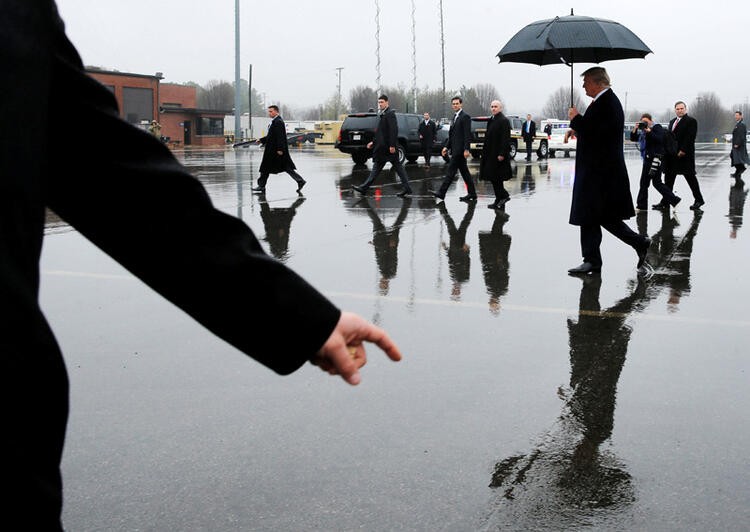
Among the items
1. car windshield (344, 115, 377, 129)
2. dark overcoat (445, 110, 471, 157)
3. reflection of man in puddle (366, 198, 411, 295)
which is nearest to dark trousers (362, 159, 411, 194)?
dark overcoat (445, 110, 471, 157)

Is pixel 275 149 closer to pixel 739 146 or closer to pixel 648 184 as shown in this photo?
pixel 648 184

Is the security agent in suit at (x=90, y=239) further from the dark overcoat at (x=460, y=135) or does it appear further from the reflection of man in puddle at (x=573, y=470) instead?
the dark overcoat at (x=460, y=135)

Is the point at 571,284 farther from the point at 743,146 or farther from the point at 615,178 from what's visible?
the point at 743,146

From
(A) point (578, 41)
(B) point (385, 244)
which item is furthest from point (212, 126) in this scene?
(A) point (578, 41)

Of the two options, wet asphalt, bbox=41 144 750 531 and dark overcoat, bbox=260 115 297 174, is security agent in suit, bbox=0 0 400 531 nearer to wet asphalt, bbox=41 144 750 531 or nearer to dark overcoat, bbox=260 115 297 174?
wet asphalt, bbox=41 144 750 531

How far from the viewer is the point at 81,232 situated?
1.45 m

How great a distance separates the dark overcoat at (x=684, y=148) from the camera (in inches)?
549

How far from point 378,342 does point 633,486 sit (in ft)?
7.47

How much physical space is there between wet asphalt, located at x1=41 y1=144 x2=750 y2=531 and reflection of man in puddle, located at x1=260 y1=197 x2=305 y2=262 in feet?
3.14

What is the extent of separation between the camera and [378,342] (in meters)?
1.67

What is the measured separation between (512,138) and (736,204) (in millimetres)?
20249

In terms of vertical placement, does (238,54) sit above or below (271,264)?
above

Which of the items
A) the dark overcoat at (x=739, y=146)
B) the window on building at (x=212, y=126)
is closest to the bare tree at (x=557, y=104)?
the window on building at (x=212, y=126)

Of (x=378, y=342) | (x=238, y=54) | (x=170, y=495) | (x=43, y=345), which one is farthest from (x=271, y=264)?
(x=238, y=54)
